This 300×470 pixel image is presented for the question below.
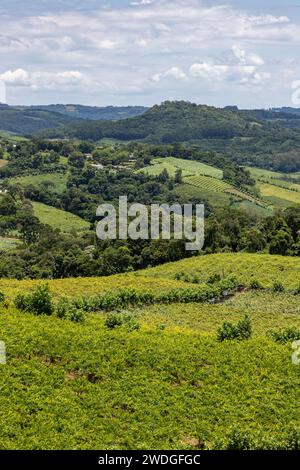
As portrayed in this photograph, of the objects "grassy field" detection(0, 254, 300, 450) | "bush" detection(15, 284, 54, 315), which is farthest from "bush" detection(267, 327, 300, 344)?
"bush" detection(15, 284, 54, 315)

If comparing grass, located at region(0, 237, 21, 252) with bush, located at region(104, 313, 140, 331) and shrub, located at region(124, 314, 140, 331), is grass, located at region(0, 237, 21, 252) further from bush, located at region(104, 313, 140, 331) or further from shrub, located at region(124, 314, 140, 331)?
bush, located at region(104, 313, 140, 331)

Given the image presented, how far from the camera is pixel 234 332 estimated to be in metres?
40.6

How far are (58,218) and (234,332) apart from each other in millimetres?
145959

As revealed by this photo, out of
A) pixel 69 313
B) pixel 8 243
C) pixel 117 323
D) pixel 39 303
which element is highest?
pixel 39 303

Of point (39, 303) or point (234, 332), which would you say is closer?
point (234, 332)

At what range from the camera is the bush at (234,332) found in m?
40.0

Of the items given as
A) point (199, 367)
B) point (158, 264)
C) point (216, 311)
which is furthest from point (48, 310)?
point (158, 264)

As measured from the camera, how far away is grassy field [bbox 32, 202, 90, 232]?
17300 centimetres

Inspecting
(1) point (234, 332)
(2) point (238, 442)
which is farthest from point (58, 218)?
(2) point (238, 442)

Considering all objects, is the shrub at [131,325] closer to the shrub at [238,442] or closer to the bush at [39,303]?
the bush at [39,303]

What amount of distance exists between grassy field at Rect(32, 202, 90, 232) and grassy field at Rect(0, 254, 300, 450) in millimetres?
131397

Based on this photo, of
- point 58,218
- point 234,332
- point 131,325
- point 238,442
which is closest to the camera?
point 238,442

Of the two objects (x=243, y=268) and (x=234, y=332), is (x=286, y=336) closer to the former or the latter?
(x=234, y=332)
